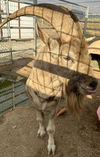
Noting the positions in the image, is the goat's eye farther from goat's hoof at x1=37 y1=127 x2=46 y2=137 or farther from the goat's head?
goat's hoof at x1=37 y1=127 x2=46 y2=137

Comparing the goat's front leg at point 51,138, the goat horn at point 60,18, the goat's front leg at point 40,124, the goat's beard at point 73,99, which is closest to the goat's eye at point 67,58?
the goat horn at point 60,18

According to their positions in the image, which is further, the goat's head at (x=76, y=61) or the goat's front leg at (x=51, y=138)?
the goat's front leg at (x=51, y=138)

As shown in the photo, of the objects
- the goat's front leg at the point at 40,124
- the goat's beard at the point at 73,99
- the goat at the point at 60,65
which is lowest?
the goat's front leg at the point at 40,124

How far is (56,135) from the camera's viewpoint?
2.72m

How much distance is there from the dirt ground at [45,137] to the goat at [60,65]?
0.70 feet

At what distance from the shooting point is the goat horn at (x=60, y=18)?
1.71 meters

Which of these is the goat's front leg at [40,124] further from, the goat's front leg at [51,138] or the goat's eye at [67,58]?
the goat's eye at [67,58]

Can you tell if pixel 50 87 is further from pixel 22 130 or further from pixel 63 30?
pixel 22 130

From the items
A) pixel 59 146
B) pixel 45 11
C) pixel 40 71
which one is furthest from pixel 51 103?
pixel 45 11

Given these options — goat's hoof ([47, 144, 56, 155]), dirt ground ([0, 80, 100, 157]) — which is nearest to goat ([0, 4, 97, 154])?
goat's hoof ([47, 144, 56, 155])

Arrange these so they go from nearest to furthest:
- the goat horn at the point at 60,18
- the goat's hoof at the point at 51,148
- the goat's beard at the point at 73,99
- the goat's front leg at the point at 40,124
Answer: the goat horn at the point at 60,18 → the goat's beard at the point at 73,99 → the goat's hoof at the point at 51,148 → the goat's front leg at the point at 40,124

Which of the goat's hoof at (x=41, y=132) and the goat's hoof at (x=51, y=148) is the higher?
the goat's hoof at (x=41, y=132)

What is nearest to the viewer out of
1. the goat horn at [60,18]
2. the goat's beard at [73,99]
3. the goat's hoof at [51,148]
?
the goat horn at [60,18]

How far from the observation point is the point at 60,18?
1.76 metres
